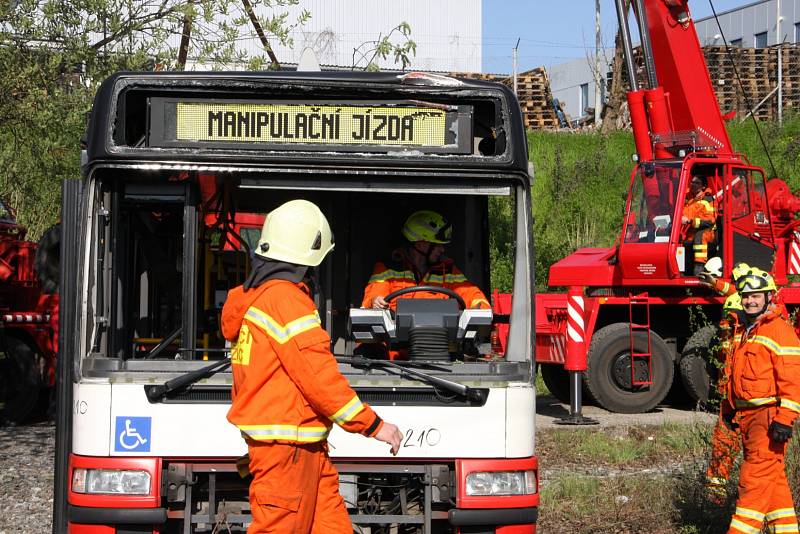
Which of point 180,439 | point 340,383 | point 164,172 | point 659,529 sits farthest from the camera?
point 659,529

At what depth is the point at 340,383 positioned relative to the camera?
444cm

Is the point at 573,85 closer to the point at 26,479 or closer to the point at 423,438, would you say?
the point at 26,479

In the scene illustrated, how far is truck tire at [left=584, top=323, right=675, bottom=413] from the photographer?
47.4 feet

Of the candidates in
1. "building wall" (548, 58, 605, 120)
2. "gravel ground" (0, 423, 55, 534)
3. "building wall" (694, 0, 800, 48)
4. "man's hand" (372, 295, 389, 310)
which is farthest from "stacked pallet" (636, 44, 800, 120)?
"man's hand" (372, 295, 389, 310)

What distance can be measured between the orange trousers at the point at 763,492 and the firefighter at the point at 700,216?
24.8 ft

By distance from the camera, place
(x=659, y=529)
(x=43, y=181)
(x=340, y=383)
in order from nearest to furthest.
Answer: (x=340, y=383)
(x=659, y=529)
(x=43, y=181)

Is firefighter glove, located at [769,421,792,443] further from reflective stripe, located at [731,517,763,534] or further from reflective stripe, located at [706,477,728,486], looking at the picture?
reflective stripe, located at [706,477,728,486]

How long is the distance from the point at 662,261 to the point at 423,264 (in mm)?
8120

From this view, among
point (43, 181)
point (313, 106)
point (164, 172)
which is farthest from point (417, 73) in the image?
point (43, 181)

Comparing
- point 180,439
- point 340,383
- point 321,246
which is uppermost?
point 321,246

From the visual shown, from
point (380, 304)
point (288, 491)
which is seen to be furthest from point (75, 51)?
point (288, 491)

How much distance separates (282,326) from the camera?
4.48 m

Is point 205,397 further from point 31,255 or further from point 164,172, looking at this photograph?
point 31,255

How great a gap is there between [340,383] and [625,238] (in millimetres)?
10823
